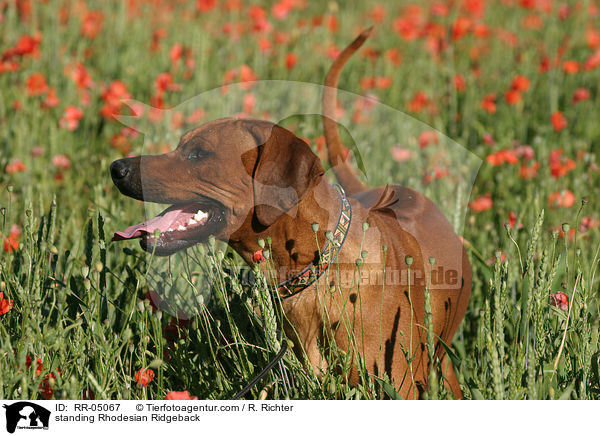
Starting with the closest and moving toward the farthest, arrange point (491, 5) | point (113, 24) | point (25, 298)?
1. point (25, 298)
2. point (113, 24)
3. point (491, 5)

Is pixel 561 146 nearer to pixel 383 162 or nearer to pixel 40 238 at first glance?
pixel 383 162

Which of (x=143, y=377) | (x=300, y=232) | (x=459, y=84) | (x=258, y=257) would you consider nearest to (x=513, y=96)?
(x=459, y=84)

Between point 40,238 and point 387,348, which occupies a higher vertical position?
point 40,238

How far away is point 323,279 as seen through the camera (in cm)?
241

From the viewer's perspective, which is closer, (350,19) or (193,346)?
(193,346)

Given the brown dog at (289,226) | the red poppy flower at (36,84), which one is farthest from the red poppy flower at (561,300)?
the red poppy flower at (36,84)

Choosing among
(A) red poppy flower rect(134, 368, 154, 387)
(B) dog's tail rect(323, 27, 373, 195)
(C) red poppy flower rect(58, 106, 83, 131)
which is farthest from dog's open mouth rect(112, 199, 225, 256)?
(C) red poppy flower rect(58, 106, 83, 131)

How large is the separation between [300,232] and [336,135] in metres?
0.97

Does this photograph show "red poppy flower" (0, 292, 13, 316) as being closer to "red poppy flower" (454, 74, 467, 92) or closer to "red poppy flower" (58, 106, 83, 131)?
"red poppy flower" (58, 106, 83, 131)

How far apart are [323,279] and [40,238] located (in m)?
1.11

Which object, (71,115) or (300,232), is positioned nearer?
(300,232)

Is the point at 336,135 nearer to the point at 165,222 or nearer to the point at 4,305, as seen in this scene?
the point at 165,222
